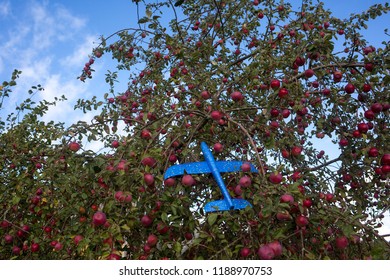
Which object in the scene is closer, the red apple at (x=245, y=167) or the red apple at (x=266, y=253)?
the red apple at (x=266, y=253)

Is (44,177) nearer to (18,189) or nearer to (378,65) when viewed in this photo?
(18,189)

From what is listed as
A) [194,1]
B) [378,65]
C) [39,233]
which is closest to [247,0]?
[194,1]

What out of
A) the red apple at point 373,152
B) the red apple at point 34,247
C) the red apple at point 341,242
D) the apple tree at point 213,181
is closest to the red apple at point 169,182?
the apple tree at point 213,181

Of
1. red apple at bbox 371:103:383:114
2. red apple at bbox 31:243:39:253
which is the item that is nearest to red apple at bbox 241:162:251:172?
red apple at bbox 371:103:383:114

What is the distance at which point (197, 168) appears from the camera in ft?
10.7

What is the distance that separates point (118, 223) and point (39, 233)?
2.17 m

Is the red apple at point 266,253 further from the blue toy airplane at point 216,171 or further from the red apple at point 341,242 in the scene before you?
the red apple at point 341,242

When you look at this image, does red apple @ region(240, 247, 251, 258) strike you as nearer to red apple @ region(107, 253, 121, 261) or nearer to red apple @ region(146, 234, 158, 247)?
red apple @ region(146, 234, 158, 247)

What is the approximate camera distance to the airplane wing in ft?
10.5

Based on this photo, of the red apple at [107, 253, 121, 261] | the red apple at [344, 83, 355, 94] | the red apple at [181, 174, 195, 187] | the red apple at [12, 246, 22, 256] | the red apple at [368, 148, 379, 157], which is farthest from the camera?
the red apple at [12, 246, 22, 256]

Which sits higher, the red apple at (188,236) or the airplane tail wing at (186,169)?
the airplane tail wing at (186,169)

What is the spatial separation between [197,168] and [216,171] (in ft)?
0.54

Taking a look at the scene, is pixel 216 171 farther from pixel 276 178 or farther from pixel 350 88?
pixel 350 88

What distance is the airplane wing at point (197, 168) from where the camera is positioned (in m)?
3.21
